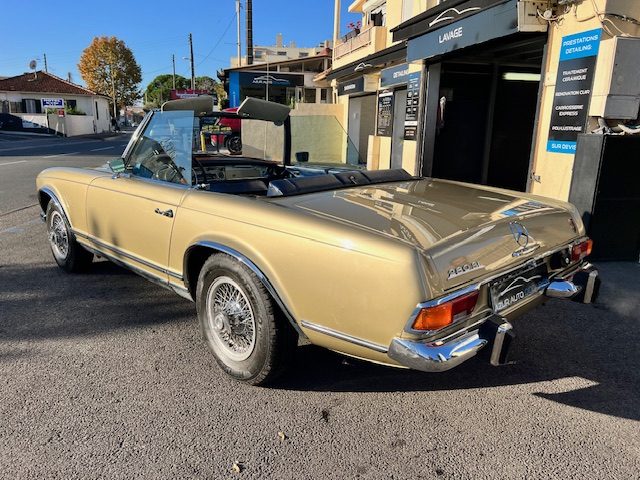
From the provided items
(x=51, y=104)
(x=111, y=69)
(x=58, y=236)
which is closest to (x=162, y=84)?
(x=111, y=69)

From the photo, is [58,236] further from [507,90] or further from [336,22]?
[336,22]

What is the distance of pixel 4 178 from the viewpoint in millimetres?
11398

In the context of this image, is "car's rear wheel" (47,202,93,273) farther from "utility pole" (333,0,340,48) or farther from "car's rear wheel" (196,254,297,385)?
"utility pole" (333,0,340,48)

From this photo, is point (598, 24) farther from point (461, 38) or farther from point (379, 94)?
point (379, 94)

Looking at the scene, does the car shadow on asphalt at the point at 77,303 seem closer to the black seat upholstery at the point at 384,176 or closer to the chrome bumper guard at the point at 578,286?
the black seat upholstery at the point at 384,176

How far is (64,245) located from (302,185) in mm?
2832

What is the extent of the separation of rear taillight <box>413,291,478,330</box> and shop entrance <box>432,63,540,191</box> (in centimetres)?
818

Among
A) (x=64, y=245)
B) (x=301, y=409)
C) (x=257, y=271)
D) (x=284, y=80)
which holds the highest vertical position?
(x=284, y=80)

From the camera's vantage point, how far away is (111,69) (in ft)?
208

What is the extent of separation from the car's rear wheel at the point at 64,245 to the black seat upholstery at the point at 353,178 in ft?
8.46

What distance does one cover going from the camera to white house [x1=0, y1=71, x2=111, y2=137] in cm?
4172

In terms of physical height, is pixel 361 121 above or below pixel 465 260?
above

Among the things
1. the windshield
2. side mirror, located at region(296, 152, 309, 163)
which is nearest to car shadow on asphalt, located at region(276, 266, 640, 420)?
the windshield

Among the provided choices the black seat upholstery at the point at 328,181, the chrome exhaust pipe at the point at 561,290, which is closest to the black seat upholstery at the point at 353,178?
the black seat upholstery at the point at 328,181
